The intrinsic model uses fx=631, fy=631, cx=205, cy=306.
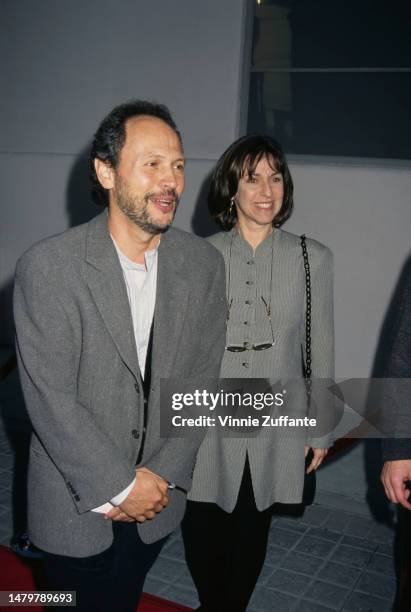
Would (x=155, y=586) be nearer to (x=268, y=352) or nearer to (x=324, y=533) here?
(x=324, y=533)

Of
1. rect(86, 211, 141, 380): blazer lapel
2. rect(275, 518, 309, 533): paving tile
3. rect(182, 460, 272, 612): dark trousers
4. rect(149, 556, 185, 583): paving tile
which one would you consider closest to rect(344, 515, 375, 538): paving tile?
rect(275, 518, 309, 533): paving tile

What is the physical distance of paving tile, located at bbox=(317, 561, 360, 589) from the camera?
358cm

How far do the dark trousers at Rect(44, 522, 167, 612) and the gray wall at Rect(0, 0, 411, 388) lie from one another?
11.5 ft

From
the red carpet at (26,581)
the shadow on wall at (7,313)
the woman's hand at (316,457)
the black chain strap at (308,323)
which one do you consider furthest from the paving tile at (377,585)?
the shadow on wall at (7,313)

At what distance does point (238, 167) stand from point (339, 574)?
2471 mm

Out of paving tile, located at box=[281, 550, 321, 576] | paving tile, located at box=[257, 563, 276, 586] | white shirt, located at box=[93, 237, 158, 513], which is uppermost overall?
white shirt, located at box=[93, 237, 158, 513]

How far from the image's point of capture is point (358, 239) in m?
5.09

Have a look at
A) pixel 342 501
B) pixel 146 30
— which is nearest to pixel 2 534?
pixel 342 501

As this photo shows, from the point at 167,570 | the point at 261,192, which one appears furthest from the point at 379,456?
the point at 261,192

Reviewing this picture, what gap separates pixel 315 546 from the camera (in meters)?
3.97

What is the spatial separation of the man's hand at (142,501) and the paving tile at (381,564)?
2.27 metres

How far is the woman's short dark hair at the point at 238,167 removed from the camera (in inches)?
101

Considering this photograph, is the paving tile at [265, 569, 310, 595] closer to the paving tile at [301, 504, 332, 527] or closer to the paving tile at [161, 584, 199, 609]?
the paving tile at [161, 584, 199, 609]

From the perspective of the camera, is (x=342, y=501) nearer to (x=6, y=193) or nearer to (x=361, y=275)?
(x=361, y=275)
